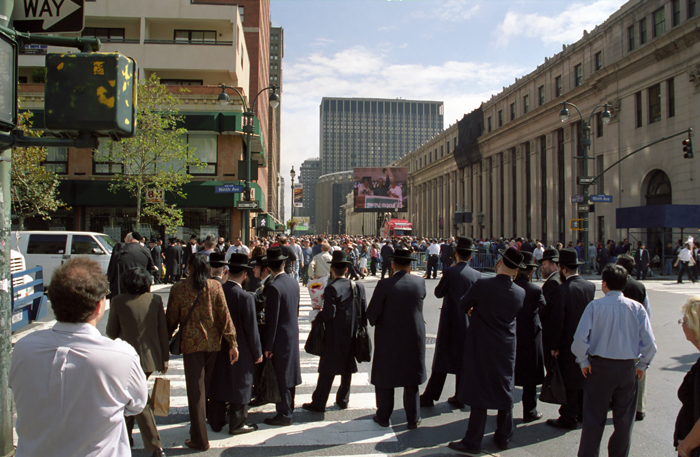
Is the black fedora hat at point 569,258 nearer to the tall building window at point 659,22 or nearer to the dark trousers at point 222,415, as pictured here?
the dark trousers at point 222,415

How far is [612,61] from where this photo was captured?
3681 centimetres

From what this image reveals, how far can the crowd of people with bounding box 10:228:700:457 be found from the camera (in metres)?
2.53

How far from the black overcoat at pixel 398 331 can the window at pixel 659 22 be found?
34987 mm

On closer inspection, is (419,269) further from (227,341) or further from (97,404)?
(97,404)

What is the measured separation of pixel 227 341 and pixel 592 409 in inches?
134

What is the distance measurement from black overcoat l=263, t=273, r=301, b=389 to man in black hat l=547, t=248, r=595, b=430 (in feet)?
9.47

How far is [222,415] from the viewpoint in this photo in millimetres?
5293

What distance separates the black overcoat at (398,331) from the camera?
5402 millimetres

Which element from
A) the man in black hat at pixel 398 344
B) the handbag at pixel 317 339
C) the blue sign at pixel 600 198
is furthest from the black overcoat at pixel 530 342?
the blue sign at pixel 600 198

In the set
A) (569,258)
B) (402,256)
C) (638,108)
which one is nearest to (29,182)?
(402,256)

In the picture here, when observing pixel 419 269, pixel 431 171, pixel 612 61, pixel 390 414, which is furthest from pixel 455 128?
pixel 390 414

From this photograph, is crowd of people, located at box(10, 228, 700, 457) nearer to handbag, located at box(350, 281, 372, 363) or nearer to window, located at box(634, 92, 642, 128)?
handbag, located at box(350, 281, 372, 363)

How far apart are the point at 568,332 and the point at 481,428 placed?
5.32ft

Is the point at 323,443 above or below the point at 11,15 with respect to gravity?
below
